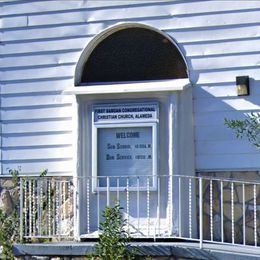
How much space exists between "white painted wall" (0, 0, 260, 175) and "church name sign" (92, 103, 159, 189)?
0.48 meters

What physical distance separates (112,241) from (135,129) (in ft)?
6.65

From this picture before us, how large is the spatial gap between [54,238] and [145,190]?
1358mm

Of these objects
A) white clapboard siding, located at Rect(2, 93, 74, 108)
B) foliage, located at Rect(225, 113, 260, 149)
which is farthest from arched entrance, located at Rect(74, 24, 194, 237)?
foliage, located at Rect(225, 113, 260, 149)

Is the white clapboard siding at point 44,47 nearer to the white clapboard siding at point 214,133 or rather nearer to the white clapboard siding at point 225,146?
the white clapboard siding at point 214,133

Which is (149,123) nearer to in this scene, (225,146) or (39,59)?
(225,146)

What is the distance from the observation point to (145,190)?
1006cm

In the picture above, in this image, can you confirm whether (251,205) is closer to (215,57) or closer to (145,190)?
(145,190)

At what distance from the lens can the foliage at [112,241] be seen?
8.70 meters

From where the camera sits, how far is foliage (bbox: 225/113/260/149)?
971cm

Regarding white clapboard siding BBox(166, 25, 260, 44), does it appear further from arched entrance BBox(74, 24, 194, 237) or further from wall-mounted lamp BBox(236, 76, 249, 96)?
wall-mounted lamp BBox(236, 76, 249, 96)

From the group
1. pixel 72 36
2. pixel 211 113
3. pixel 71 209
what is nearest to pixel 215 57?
pixel 211 113

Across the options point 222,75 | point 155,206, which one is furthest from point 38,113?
point 222,75

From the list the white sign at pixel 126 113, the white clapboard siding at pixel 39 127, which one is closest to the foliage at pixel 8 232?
the white clapboard siding at pixel 39 127

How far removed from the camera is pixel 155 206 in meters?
10.1
